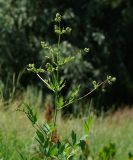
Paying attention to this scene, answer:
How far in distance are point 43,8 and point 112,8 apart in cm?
208

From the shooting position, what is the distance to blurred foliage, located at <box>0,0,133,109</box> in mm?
14086

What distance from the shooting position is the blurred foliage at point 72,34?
14086 millimetres

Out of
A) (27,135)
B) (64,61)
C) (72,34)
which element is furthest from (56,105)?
(72,34)

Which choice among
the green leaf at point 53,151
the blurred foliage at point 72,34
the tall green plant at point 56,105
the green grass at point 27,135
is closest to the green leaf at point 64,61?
the tall green plant at point 56,105

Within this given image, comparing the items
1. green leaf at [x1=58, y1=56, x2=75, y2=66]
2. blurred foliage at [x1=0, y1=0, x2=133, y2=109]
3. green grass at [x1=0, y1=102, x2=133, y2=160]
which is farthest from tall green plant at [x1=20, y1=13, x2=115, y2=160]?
blurred foliage at [x1=0, y1=0, x2=133, y2=109]

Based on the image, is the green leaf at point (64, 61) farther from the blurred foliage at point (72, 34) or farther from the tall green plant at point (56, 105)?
the blurred foliage at point (72, 34)

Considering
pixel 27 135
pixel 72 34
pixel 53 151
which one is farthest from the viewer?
pixel 72 34

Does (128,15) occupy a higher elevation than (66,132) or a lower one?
higher

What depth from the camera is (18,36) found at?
14328mm

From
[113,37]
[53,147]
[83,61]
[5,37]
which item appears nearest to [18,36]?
[5,37]

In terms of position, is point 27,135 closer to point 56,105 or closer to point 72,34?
point 56,105

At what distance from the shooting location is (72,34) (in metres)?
14.6

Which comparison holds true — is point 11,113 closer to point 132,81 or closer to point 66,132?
point 66,132

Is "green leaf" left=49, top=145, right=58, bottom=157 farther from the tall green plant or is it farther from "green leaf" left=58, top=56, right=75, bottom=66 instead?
"green leaf" left=58, top=56, right=75, bottom=66
